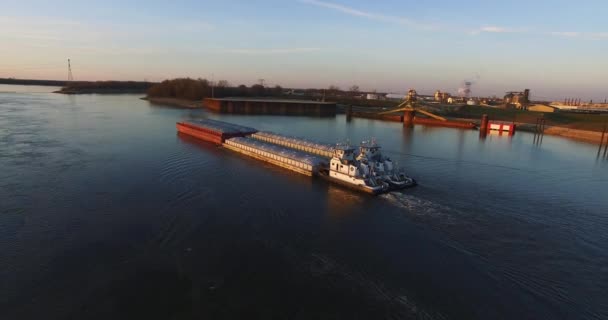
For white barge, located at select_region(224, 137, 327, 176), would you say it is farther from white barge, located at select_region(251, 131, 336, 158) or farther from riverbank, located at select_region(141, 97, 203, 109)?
riverbank, located at select_region(141, 97, 203, 109)

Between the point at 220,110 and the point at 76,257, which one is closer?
the point at 76,257

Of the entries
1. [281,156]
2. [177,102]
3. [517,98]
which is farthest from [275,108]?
[517,98]

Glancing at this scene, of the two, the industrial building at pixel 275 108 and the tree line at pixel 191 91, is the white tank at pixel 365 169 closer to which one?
the industrial building at pixel 275 108

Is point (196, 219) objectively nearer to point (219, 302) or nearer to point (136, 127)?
point (219, 302)

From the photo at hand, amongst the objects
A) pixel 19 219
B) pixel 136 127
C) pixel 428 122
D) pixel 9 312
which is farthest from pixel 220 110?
pixel 9 312

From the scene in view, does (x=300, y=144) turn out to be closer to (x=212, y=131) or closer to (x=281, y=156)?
(x=281, y=156)

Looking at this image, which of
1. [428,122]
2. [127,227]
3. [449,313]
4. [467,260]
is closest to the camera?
[449,313]

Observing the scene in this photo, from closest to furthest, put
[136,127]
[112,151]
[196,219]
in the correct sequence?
1. [196,219]
2. [112,151]
3. [136,127]

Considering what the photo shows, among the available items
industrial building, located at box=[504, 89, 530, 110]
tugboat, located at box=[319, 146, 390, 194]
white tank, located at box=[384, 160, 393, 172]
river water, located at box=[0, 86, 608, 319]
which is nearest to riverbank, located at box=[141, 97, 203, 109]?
river water, located at box=[0, 86, 608, 319]
